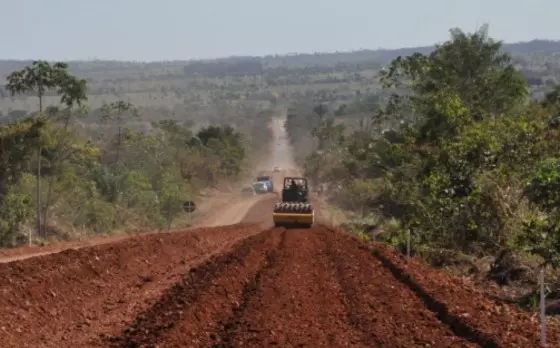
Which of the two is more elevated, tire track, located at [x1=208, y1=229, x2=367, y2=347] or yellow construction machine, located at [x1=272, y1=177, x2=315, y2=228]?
tire track, located at [x1=208, y1=229, x2=367, y2=347]

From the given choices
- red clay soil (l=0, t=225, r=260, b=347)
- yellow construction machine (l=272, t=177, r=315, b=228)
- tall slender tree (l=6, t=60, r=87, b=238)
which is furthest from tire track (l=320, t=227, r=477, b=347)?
tall slender tree (l=6, t=60, r=87, b=238)

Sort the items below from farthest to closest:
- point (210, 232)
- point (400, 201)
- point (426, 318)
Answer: point (210, 232)
point (400, 201)
point (426, 318)

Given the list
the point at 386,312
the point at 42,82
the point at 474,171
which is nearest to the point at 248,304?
the point at 386,312

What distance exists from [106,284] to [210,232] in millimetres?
15045

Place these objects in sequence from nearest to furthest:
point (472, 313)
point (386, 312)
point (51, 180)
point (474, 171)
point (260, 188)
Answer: point (472, 313) → point (386, 312) → point (474, 171) → point (51, 180) → point (260, 188)

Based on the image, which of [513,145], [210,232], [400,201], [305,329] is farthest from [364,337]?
[210,232]

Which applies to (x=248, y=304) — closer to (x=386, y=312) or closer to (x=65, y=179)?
(x=386, y=312)

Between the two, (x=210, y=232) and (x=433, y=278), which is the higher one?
(x=433, y=278)

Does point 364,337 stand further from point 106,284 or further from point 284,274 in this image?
point 106,284

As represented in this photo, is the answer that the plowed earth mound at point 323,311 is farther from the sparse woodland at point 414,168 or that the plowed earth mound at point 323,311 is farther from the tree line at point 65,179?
the tree line at point 65,179

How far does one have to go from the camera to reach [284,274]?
56.7ft

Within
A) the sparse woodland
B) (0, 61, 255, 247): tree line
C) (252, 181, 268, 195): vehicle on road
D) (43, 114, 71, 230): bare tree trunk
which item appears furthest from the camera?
(252, 181, 268, 195): vehicle on road

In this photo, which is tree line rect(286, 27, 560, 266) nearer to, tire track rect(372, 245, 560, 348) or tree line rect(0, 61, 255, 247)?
tire track rect(372, 245, 560, 348)

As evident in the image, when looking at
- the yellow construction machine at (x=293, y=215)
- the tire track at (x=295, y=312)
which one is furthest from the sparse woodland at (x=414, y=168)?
the tire track at (x=295, y=312)
